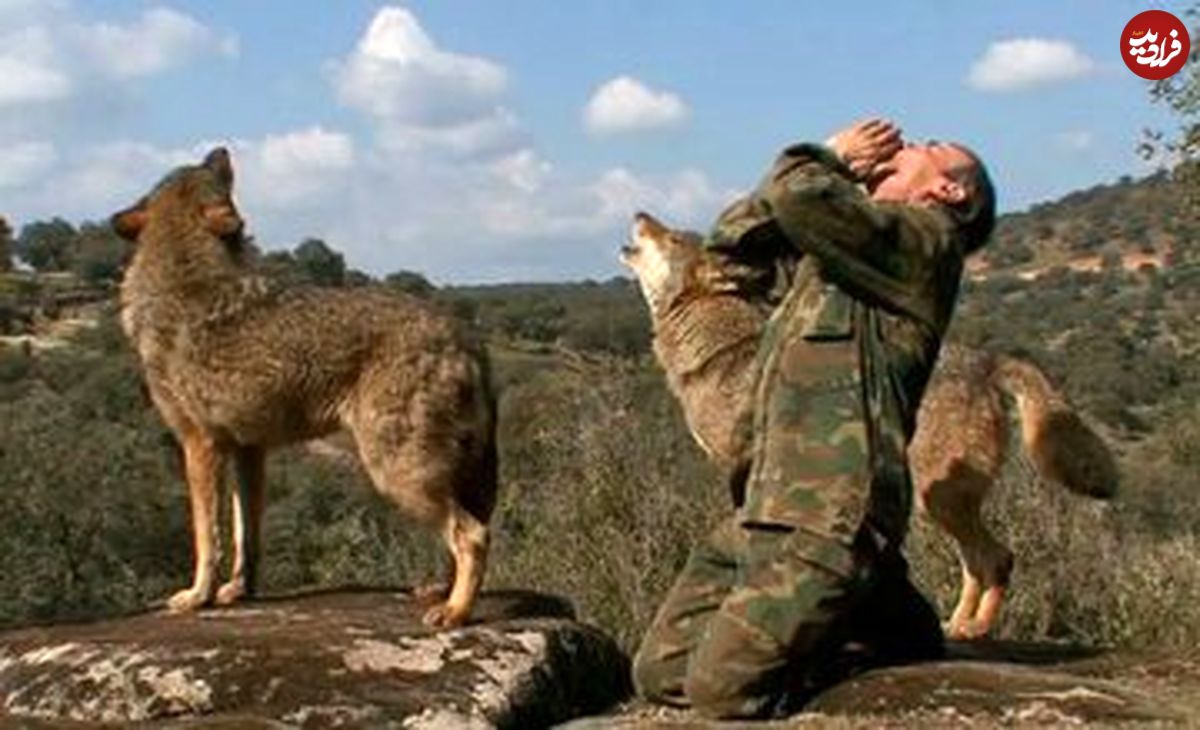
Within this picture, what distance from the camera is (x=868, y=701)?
25.8 ft

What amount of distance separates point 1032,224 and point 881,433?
8816cm

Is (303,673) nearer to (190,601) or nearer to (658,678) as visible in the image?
(658,678)

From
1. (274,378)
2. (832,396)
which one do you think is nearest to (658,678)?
(832,396)

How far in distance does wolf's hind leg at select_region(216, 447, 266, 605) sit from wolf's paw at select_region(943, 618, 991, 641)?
12.7ft

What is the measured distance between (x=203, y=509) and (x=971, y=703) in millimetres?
3925

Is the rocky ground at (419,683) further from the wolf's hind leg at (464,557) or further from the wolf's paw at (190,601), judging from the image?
the wolf's paw at (190,601)

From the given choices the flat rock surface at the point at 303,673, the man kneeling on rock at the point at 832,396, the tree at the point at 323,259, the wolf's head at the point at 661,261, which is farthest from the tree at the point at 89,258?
the man kneeling on rock at the point at 832,396

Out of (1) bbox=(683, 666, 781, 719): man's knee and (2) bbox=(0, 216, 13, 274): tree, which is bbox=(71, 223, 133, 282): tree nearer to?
(2) bbox=(0, 216, 13, 274): tree

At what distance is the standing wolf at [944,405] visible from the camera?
35.9 ft

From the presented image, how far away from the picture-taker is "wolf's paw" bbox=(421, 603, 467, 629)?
889cm

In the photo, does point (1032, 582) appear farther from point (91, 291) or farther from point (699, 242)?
point (91, 291)

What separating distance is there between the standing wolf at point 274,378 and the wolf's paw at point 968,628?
10.2 feet

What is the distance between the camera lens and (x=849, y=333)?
7957 mm

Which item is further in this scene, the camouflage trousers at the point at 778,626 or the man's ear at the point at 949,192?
the man's ear at the point at 949,192
